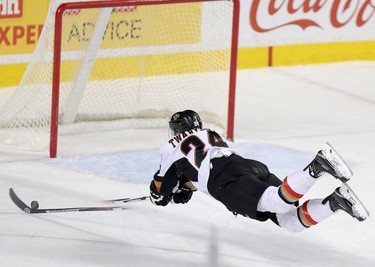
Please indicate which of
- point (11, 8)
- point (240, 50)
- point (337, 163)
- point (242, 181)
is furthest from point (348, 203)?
point (240, 50)

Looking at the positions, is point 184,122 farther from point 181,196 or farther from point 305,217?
point 305,217

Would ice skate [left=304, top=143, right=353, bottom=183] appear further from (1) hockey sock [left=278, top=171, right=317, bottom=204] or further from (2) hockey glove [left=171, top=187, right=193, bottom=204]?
(2) hockey glove [left=171, top=187, right=193, bottom=204]

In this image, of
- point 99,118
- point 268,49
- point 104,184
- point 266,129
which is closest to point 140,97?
point 99,118

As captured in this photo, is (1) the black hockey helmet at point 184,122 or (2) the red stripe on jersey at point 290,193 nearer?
(2) the red stripe on jersey at point 290,193

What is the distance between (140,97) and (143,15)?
0.68 metres

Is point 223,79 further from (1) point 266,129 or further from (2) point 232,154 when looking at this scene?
(2) point 232,154

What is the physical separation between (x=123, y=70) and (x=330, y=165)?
3.75 metres

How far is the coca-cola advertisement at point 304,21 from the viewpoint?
10156mm

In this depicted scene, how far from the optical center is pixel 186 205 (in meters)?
6.93

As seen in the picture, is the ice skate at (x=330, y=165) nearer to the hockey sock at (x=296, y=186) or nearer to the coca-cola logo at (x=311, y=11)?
the hockey sock at (x=296, y=186)

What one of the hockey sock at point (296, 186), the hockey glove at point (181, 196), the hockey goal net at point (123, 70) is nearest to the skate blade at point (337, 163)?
the hockey sock at point (296, 186)

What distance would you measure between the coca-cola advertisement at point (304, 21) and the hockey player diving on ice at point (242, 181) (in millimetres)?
4137

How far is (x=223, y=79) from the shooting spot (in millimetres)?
8727

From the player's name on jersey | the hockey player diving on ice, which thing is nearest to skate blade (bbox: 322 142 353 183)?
the hockey player diving on ice
